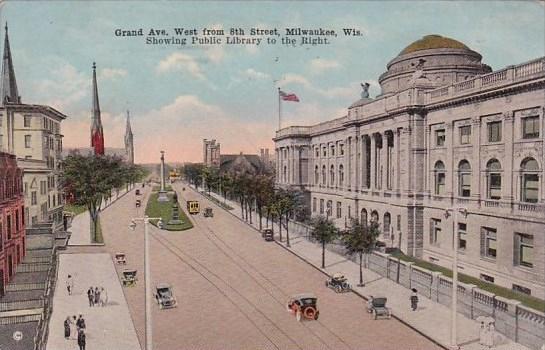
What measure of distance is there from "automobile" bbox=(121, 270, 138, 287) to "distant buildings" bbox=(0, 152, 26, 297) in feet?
13.8

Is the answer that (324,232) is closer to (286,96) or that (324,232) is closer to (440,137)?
(440,137)

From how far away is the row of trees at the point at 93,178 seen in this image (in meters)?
20.0

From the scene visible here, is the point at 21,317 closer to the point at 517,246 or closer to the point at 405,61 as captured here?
the point at 517,246

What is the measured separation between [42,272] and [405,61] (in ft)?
70.4

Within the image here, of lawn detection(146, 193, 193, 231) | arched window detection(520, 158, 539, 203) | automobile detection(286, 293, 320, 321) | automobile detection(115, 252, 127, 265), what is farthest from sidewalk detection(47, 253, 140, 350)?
arched window detection(520, 158, 539, 203)

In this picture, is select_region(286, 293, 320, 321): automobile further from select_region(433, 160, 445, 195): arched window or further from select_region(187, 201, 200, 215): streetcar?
select_region(433, 160, 445, 195): arched window

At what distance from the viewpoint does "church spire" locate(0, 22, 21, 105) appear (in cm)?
1762

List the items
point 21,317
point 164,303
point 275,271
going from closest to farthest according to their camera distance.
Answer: point 21,317 < point 164,303 < point 275,271

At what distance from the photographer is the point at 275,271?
73.2 feet

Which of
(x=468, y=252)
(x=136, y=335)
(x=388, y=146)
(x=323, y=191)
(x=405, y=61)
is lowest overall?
(x=136, y=335)

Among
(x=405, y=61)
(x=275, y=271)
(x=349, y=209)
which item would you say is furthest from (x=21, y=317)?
(x=405, y=61)

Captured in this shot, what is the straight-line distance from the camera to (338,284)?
70.9ft

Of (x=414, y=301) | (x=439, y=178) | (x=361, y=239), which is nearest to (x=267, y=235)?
(x=361, y=239)

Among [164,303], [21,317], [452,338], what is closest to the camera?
[452,338]
